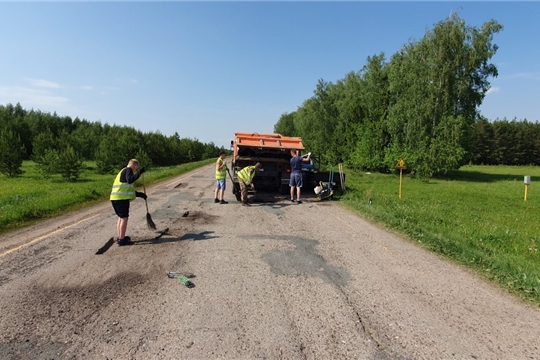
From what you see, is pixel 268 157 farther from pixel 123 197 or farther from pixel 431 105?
pixel 431 105

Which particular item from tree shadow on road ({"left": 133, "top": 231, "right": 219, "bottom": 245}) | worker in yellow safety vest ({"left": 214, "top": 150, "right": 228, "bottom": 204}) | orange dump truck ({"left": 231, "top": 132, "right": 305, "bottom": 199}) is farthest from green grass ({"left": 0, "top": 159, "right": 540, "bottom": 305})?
worker in yellow safety vest ({"left": 214, "top": 150, "right": 228, "bottom": 204})

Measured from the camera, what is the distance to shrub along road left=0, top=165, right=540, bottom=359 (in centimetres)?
320

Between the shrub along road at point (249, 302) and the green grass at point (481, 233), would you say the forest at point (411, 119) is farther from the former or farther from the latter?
the shrub along road at point (249, 302)

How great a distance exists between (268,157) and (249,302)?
10717mm

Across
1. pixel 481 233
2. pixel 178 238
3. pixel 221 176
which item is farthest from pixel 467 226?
pixel 221 176

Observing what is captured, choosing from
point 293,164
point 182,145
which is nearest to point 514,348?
point 293,164

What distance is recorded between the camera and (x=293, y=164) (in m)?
12.9

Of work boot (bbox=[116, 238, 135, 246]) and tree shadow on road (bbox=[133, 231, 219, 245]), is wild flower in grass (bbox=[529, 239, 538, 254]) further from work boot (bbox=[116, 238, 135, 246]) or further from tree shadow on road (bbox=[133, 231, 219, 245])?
work boot (bbox=[116, 238, 135, 246])

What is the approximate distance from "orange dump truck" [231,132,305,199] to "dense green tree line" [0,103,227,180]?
16.6 metres

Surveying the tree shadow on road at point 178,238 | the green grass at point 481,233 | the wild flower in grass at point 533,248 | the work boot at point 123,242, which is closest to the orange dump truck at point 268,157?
the green grass at point 481,233

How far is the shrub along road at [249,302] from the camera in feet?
10.5

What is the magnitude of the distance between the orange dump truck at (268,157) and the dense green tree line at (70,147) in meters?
16.6

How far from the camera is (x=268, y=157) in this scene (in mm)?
14570

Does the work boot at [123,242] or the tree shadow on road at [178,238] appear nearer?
the work boot at [123,242]
